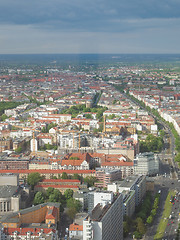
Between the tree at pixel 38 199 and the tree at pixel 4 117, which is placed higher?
the tree at pixel 4 117

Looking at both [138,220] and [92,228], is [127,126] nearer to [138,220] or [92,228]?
[138,220]

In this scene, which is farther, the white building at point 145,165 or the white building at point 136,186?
the white building at point 145,165

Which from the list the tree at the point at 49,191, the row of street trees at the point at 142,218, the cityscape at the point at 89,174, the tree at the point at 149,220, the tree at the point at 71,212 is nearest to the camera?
the cityscape at the point at 89,174

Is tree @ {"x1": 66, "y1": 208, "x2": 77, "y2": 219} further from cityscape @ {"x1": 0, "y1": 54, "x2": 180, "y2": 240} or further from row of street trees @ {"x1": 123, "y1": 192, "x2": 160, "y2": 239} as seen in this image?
row of street trees @ {"x1": 123, "y1": 192, "x2": 160, "y2": 239}

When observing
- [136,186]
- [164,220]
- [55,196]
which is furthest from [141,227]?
[55,196]

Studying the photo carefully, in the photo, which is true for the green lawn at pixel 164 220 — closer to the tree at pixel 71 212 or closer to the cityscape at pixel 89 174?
the cityscape at pixel 89 174

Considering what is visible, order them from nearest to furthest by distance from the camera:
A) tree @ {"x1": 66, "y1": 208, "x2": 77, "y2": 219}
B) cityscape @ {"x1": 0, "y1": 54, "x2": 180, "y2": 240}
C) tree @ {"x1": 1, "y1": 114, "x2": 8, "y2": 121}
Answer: cityscape @ {"x1": 0, "y1": 54, "x2": 180, "y2": 240}, tree @ {"x1": 66, "y1": 208, "x2": 77, "y2": 219}, tree @ {"x1": 1, "y1": 114, "x2": 8, "y2": 121}

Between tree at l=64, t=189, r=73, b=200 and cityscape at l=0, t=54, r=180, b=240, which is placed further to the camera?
tree at l=64, t=189, r=73, b=200

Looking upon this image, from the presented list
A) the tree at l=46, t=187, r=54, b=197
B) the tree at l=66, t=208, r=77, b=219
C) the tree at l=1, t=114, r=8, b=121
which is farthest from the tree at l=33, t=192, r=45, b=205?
the tree at l=1, t=114, r=8, b=121

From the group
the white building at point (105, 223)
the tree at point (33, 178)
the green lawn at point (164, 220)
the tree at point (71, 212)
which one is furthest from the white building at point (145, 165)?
the white building at point (105, 223)
